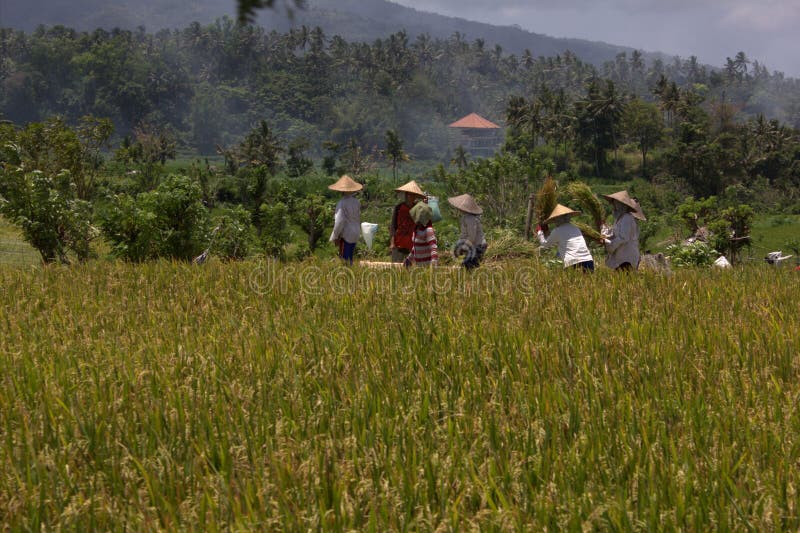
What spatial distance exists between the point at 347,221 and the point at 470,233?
1690 millimetres

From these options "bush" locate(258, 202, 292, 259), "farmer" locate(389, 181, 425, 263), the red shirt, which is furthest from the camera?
"bush" locate(258, 202, 292, 259)

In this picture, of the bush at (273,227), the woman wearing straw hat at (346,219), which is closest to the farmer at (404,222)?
the woman wearing straw hat at (346,219)

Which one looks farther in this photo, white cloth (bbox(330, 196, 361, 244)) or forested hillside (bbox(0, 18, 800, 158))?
forested hillside (bbox(0, 18, 800, 158))

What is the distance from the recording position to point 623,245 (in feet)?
25.1

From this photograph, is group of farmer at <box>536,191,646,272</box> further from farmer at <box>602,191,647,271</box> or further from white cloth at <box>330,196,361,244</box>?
white cloth at <box>330,196,361,244</box>

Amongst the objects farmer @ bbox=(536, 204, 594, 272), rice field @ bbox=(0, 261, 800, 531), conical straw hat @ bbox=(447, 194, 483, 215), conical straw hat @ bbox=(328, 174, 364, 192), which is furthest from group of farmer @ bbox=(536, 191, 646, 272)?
conical straw hat @ bbox=(328, 174, 364, 192)

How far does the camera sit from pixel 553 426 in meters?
2.74

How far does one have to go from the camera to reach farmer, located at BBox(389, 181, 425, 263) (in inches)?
334

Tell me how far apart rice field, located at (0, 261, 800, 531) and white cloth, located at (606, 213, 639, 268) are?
2.29 meters

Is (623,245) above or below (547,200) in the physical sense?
below

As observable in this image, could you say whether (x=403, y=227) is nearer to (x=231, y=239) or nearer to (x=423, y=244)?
(x=423, y=244)

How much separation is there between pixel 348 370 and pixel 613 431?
130cm

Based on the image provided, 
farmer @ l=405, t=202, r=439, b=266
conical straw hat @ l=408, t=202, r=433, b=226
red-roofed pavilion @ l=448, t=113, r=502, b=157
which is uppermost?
conical straw hat @ l=408, t=202, r=433, b=226

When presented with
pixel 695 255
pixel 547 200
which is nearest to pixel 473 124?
pixel 695 255
